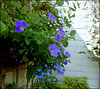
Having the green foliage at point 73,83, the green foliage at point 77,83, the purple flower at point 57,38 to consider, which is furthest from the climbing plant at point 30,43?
the green foliage at point 77,83

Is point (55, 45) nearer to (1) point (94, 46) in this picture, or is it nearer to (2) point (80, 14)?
(1) point (94, 46)

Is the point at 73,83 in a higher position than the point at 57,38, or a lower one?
lower

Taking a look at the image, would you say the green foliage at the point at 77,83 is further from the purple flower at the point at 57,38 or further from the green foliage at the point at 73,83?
the purple flower at the point at 57,38

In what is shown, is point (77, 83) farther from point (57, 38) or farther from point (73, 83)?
point (57, 38)

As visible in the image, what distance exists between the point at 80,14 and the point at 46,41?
1870 millimetres

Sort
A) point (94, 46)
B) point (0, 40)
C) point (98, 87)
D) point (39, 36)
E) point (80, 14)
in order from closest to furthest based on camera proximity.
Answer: point (39, 36) → point (0, 40) → point (94, 46) → point (98, 87) → point (80, 14)

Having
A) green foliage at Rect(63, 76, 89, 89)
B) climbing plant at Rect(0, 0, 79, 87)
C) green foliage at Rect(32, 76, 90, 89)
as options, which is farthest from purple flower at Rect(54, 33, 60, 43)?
green foliage at Rect(63, 76, 89, 89)

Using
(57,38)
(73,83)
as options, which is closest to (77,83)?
A: (73,83)

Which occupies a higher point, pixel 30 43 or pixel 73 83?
pixel 30 43

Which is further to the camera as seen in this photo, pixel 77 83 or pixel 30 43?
pixel 77 83

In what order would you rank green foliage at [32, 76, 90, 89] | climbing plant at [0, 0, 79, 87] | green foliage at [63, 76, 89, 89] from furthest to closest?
green foliage at [63, 76, 89, 89], green foliage at [32, 76, 90, 89], climbing plant at [0, 0, 79, 87]

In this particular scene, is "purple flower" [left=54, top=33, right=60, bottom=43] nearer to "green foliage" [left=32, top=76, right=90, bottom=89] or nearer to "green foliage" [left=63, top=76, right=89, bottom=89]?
"green foliage" [left=32, top=76, right=90, bottom=89]

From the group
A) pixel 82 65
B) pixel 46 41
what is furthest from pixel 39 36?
pixel 82 65

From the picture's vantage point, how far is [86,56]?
235cm
